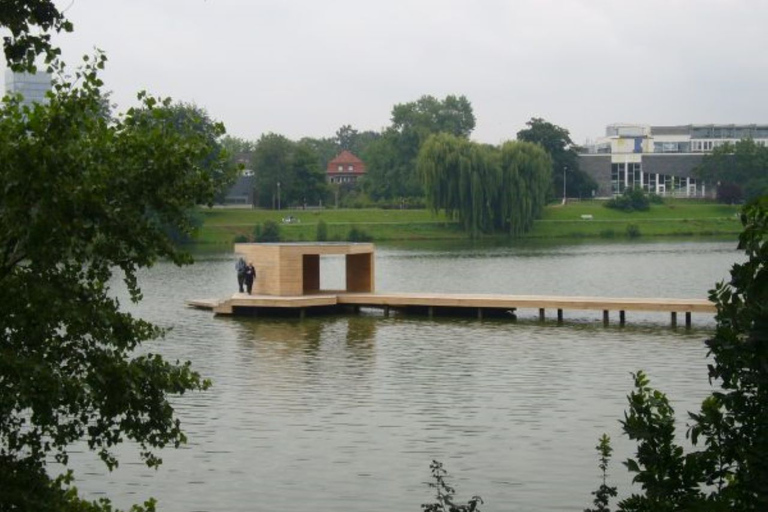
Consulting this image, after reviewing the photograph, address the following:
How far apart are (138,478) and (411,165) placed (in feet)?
324

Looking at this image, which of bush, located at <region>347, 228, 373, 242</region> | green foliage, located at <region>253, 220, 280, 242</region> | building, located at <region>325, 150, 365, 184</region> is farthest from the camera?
building, located at <region>325, 150, 365, 184</region>

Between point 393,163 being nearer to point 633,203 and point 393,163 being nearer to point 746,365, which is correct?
point 633,203

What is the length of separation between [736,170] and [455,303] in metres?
80.3

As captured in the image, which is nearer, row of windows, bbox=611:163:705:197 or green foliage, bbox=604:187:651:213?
green foliage, bbox=604:187:651:213

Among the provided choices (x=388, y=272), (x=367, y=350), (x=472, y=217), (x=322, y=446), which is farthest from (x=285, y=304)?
(x=472, y=217)

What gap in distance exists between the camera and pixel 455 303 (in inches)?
1282

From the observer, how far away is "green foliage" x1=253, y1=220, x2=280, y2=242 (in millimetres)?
78562

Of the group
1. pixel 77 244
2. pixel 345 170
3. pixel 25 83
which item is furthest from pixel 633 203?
pixel 77 244

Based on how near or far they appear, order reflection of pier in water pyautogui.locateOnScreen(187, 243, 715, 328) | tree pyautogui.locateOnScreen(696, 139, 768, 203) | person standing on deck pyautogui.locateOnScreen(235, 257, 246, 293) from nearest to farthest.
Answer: reflection of pier in water pyautogui.locateOnScreen(187, 243, 715, 328), person standing on deck pyautogui.locateOnScreen(235, 257, 246, 293), tree pyautogui.locateOnScreen(696, 139, 768, 203)

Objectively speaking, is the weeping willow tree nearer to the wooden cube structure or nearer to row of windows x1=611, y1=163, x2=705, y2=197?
the wooden cube structure

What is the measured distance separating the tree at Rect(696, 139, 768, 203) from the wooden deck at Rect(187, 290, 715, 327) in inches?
2826

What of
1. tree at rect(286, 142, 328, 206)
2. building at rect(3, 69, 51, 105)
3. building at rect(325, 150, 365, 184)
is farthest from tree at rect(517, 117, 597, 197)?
building at rect(3, 69, 51, 105)

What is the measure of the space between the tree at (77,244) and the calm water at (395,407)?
15.8 ft

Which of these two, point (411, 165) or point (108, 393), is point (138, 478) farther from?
point (411, 165)
